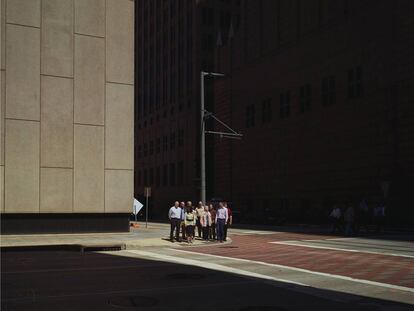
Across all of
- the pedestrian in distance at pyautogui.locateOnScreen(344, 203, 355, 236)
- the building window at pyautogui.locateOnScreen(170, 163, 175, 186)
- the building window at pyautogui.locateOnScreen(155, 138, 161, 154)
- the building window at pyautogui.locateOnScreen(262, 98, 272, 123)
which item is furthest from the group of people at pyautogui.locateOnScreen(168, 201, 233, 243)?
the building window at pyautogui.locateOnScreen(155, 138, 161, 154)

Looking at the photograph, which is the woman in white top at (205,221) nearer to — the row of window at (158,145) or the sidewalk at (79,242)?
the sidewalk at (79,242)

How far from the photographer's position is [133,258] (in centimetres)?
1769

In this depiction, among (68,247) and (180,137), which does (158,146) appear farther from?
(68,247)

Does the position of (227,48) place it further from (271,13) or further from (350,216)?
(350,216)

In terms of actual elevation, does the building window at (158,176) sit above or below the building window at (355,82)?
below

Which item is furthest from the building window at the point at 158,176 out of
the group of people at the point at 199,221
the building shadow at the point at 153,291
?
the building shadow at the point at 153,291

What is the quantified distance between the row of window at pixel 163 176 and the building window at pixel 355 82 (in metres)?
38.3

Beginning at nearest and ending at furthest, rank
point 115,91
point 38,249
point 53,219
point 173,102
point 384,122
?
point 38,249, point 53,219, point 115,91, point 384,122, point 173,102

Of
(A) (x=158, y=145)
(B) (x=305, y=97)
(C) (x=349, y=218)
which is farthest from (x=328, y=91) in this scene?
(A) (x=158, y=145)

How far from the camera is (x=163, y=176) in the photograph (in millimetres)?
89000

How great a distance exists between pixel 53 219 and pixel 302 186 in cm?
2987

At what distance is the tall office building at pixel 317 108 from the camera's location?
4131 cm

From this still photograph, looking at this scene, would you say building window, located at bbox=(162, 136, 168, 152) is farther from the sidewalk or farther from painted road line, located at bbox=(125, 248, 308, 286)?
painted road line, located at bbox=(125, 248, 308, 286)

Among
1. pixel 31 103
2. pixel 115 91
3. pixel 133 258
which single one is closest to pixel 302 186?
pixel 115 91
